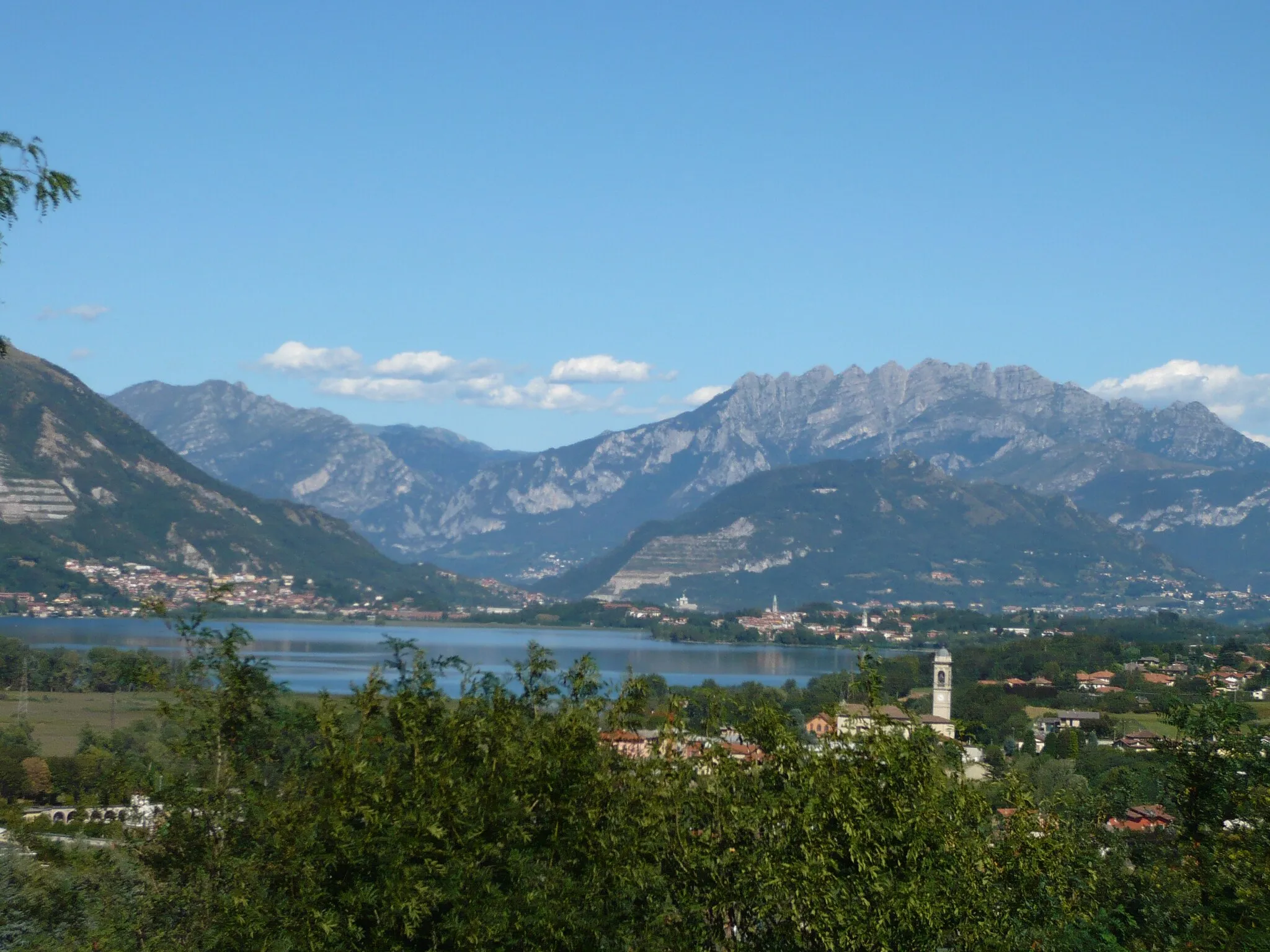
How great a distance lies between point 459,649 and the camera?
105250 mm

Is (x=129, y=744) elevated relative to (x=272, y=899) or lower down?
lower down

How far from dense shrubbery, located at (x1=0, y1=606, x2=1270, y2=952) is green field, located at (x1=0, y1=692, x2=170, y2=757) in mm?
28101

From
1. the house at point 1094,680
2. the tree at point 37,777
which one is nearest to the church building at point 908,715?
the house at point 1094,680

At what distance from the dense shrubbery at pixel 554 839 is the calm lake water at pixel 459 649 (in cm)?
4937

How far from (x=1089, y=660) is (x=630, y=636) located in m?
77.3

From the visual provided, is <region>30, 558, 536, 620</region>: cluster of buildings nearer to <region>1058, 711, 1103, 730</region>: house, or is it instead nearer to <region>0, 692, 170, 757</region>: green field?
<region>0, 692, 170, 757</region>: green field

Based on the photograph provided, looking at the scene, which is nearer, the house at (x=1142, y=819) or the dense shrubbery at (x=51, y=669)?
the house at (x=1142, y=819)

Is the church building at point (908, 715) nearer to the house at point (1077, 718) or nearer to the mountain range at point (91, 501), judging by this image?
the house at point (1077, 718)

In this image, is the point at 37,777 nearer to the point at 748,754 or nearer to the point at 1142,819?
the point at 1142,819

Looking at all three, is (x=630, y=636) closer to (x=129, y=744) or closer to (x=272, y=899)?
(x=129, y=744)

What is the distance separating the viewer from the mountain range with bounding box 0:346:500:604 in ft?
507

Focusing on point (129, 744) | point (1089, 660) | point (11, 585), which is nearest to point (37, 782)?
point (129, 744)

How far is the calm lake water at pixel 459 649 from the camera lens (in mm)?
82500

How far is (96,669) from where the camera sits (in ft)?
192
